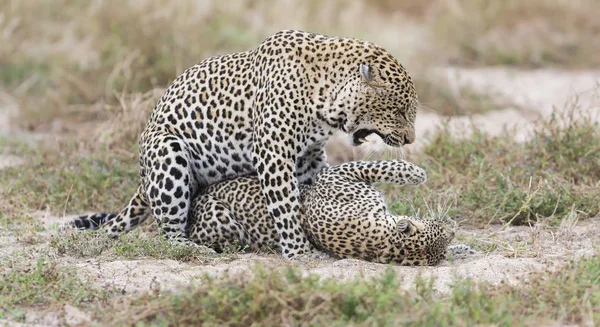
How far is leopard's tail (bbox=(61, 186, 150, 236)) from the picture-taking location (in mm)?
7219

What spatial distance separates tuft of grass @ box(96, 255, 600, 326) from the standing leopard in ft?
5.59

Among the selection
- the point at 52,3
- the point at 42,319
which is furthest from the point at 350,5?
the point at 42,319

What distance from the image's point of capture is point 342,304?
492cm

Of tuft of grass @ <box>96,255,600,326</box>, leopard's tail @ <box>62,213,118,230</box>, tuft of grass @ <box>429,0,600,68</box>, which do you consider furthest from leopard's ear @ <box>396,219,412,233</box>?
tuft of grass @ <box>429,0,600,68</box>

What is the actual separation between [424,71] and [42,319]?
8.06 metres

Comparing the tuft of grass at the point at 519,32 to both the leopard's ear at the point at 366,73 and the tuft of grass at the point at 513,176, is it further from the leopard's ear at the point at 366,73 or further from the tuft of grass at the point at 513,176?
the leopard's ear at the point at 366,73

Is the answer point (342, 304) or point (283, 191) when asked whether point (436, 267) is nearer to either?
point (283, 191)

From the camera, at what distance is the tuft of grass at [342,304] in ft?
15.7

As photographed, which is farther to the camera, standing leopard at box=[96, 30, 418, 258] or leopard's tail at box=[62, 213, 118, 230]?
leopard's tail at box=[62, 213, 118, 230]

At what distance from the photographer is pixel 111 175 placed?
341 inches

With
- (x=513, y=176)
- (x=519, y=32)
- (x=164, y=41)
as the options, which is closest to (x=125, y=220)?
(x=513, y=176)

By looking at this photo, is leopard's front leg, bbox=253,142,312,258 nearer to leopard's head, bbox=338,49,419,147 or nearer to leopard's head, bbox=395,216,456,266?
leopard's head, bbox=338,49,419,147

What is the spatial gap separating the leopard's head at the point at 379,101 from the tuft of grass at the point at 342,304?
1.75 metres

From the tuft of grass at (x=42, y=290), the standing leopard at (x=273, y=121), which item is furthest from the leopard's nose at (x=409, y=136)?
the tuft of grass at (x=42, y=290)
